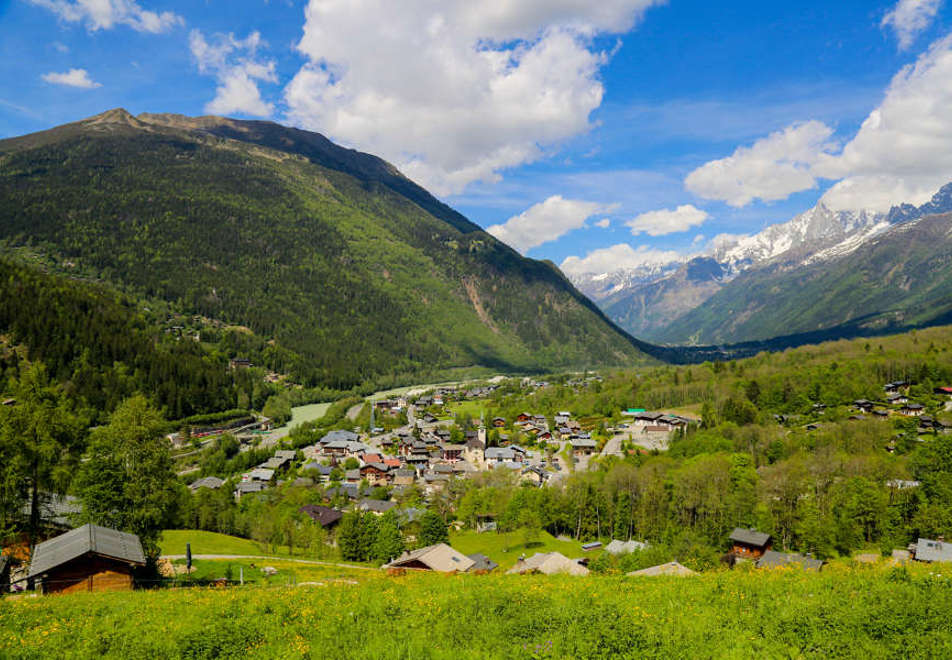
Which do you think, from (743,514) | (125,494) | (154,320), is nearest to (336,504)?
(125,494)

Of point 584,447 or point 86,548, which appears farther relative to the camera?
point 584,447

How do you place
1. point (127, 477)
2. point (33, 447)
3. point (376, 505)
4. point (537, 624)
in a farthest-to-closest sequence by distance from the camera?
point (376, 505) < point (127, 477) < point (33, 447) < point (537, 624)

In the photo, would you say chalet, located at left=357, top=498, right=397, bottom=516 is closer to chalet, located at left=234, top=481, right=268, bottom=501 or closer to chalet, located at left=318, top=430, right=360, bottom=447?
chalet, located at left=234, top=481, right=268, bottom=501

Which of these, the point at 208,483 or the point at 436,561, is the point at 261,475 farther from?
the point at 436,561

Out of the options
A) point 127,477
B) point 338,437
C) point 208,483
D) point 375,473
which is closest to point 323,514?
point 208,483

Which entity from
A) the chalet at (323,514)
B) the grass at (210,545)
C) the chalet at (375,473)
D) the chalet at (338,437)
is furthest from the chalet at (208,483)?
the chalet at (338,437)

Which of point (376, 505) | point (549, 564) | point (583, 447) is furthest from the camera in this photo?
point (583, 447)

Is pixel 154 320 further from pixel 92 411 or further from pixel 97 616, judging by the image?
pixel 97 616
